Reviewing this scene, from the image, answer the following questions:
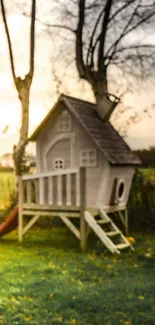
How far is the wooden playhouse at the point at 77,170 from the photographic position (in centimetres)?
1083

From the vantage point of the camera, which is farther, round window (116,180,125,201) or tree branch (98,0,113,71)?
tree branch (98,0,113,71)

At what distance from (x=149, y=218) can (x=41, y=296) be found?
7.49 meters

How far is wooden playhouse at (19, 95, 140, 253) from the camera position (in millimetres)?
10828

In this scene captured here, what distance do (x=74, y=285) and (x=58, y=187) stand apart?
3.79 metres

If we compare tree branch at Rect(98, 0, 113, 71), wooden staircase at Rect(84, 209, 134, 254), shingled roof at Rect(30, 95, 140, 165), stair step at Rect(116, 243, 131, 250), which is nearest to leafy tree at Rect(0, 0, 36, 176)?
tree branch at Rect(98, 0, 113, 71)

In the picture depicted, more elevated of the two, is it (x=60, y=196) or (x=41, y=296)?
(x=60, y=196)

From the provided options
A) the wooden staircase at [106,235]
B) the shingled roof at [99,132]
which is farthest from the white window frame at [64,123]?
the wooden staircase at [106,235]

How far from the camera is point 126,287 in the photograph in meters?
7.34

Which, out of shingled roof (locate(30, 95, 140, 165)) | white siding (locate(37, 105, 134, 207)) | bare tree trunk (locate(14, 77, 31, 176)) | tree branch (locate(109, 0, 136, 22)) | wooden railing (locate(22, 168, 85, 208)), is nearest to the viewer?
wooden railing (locate(22, 168, 85, 208))

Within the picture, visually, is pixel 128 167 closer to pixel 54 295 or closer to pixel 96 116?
pixel 96 116

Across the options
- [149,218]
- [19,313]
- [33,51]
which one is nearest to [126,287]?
[19,313]

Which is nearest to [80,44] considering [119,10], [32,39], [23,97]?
[119,10]

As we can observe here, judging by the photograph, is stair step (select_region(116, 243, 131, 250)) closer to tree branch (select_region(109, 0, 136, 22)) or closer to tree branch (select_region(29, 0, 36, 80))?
tree branch (select_region(29, 0, 36, 80))

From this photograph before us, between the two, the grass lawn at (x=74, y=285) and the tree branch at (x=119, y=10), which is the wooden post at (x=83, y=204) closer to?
the grass lawn at (x=74, y=285)
